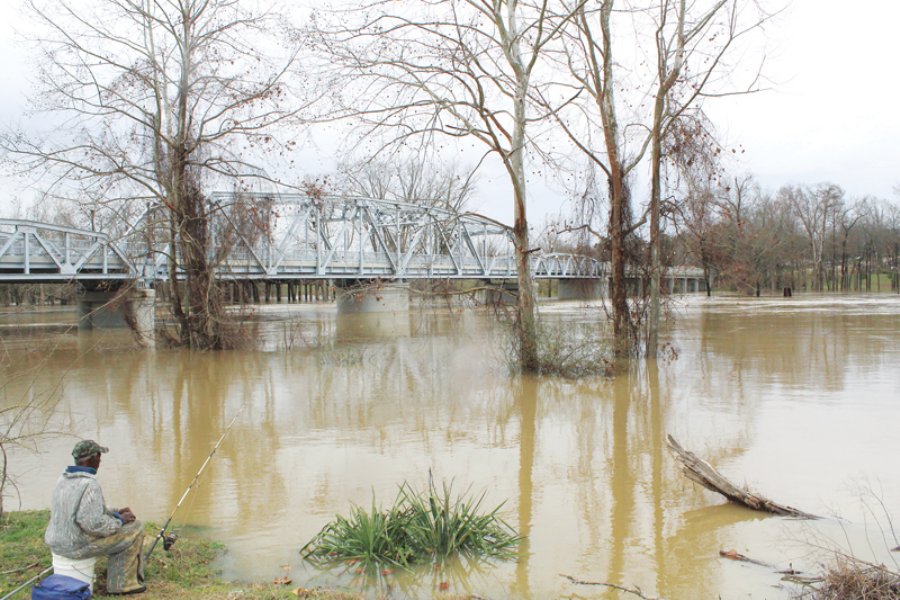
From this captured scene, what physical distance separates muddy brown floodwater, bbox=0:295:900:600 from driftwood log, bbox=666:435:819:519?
0.15 meters

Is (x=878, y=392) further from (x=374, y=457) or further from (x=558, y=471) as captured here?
(x=374, y=457)

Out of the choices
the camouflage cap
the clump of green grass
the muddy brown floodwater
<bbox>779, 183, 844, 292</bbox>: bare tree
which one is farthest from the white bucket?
<bbox>779, 183, 844, 292</bbox>: bare tree

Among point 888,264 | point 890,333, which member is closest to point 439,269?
point 890,333

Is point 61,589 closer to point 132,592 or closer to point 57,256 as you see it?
point 132,592

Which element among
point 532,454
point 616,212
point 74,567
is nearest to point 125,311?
point 616,212

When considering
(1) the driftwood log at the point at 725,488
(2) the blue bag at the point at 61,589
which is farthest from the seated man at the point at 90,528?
(1) the driftwood log at the point at 725,488

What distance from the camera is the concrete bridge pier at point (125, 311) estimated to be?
27830mm

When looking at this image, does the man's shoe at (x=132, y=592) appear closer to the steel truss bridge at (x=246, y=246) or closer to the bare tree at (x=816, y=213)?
the steel truss bridge at (x=246, y=246)

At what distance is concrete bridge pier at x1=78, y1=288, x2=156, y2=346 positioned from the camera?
2783cm

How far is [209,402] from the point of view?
624 inches

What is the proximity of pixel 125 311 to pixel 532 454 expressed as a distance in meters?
23.7

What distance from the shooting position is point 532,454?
1027 cm

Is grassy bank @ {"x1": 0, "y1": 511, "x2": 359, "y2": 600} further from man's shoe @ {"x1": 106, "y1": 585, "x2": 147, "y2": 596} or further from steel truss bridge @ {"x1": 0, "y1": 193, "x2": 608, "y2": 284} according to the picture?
steel truss bridge @ {"x1": 0, "y1": 193, "x2": 608, "y2": 284}

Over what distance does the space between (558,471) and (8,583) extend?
620 cm
